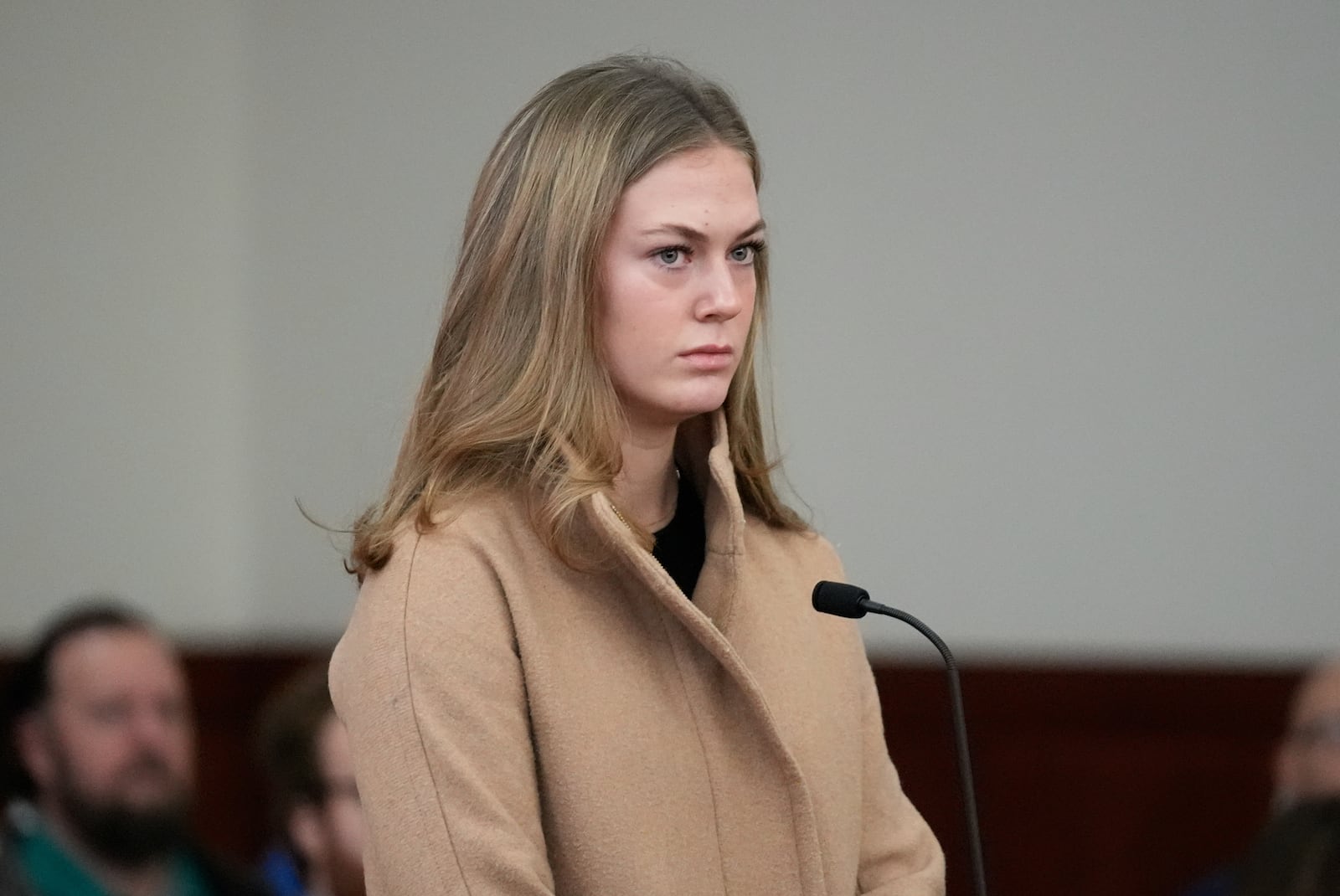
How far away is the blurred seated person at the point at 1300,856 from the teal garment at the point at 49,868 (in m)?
1.91

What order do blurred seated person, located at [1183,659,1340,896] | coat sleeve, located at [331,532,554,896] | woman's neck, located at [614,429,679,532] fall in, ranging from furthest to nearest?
1. blurred seated person, located at [1183,659,1340,896]
2. woman's neck, located at [614,429,679,532]
3. coat sleeve, located at [331,532,554,896]


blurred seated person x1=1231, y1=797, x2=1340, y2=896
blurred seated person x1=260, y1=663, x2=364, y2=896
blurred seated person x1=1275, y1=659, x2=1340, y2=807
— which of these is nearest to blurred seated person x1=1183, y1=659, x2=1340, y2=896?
blurred seated person x1=1275, y1=659, x2=1340, y2=807

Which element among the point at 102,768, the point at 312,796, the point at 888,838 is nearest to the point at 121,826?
the point at 102,768

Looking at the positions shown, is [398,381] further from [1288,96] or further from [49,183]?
[1288,96]

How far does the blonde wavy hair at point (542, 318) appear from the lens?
1.60m

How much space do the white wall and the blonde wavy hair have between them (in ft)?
7.79

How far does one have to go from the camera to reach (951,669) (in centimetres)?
155

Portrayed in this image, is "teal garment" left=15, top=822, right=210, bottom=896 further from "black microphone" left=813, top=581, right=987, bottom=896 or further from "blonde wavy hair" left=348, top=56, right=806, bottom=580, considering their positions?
"black microphone" left=813, top=581, right=987, bottom=896

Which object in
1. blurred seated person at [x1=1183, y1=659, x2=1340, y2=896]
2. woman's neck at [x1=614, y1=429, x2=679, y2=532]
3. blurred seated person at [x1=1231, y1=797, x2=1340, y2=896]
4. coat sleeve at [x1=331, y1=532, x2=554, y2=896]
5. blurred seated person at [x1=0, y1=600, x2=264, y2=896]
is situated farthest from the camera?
blurred seated person at [x1=0, y1=600, x2=264, y2=896]

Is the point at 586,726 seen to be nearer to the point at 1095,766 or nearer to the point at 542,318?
the point at 542,318

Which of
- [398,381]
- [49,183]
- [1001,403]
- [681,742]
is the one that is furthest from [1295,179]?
[49,183]

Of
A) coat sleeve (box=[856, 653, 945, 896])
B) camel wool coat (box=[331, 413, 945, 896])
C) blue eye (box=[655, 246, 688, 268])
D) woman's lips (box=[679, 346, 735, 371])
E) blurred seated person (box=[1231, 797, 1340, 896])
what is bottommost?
blurred seated person (box=[1231, 797, 1340, 896])

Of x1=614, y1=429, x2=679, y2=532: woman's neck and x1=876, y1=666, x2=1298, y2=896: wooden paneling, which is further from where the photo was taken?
x1=876, y1=666, x2=1298, y2=896: wooden paneling

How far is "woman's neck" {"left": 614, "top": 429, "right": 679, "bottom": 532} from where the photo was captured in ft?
5.57
